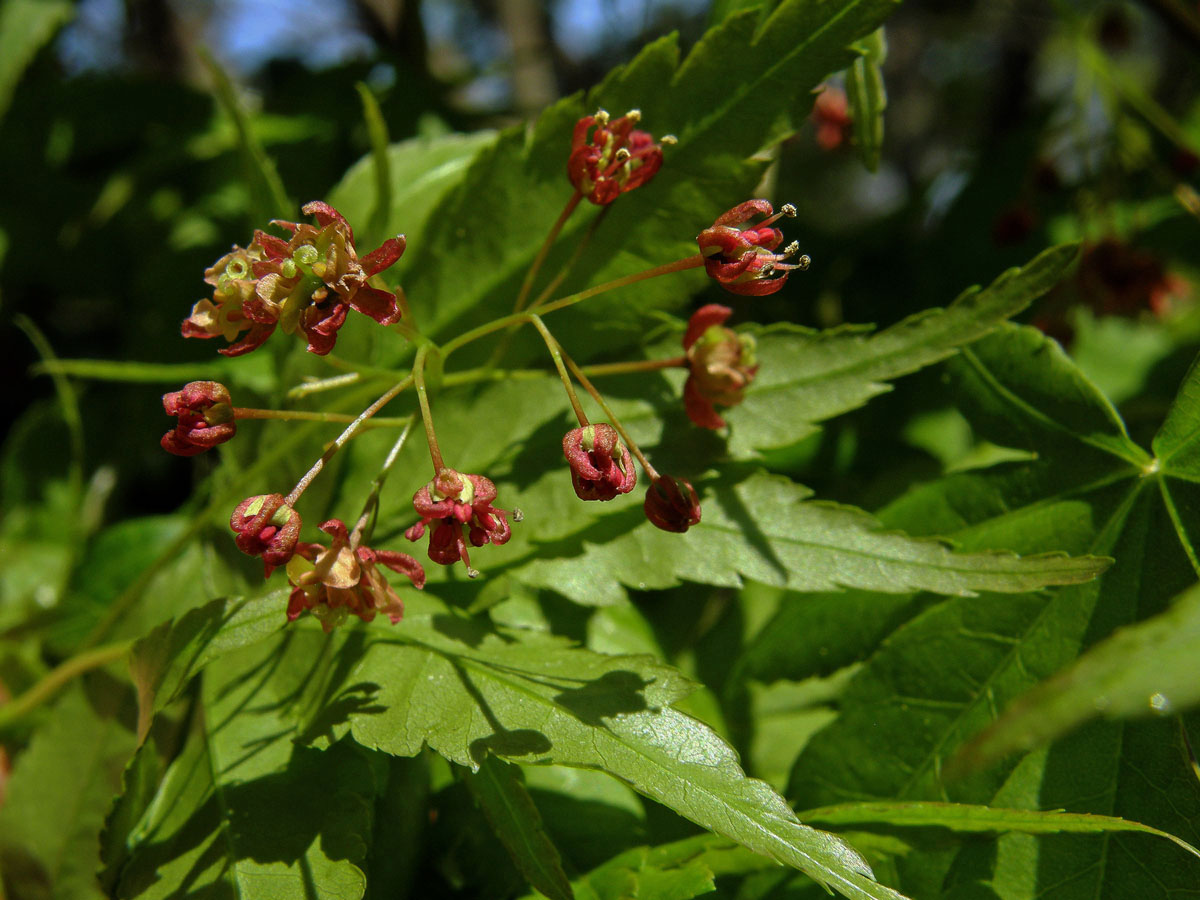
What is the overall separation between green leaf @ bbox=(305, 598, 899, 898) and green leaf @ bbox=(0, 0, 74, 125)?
115 centimetres

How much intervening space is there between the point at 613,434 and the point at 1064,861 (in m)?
0.52

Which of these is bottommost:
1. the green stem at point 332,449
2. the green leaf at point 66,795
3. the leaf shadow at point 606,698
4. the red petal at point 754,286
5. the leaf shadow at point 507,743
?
the green leaf at point 66,795

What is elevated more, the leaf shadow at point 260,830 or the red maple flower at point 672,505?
the red maple flower at point 672,505

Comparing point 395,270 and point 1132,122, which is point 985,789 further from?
point 1132,122

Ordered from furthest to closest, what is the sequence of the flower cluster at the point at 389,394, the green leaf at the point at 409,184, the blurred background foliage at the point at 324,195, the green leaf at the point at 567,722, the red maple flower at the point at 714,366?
1. the blurred background foliage at the point at 324,195
2. the green leaf at the point at 409,184
3. the red maple flower at the point at 714,366
4. the flower cluster at the point at 389,394
5. the green leaf at the point at 567,722

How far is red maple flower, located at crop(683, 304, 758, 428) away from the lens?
2.78 ft

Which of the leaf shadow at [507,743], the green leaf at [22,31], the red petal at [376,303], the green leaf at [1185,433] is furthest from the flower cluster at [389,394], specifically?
the green leaf at [22,31]

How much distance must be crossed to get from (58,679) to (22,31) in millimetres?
1019

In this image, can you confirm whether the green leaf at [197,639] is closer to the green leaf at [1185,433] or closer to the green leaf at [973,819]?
the green leaf at [973,819]

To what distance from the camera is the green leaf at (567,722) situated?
2.07 ft

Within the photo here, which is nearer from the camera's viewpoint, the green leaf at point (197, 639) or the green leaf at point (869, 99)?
the green leaf at point (197, 639)

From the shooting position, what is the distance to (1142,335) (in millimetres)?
1837

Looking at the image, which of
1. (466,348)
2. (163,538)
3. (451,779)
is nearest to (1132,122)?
(466,348)

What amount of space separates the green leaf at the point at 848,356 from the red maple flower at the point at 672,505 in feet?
0.40
